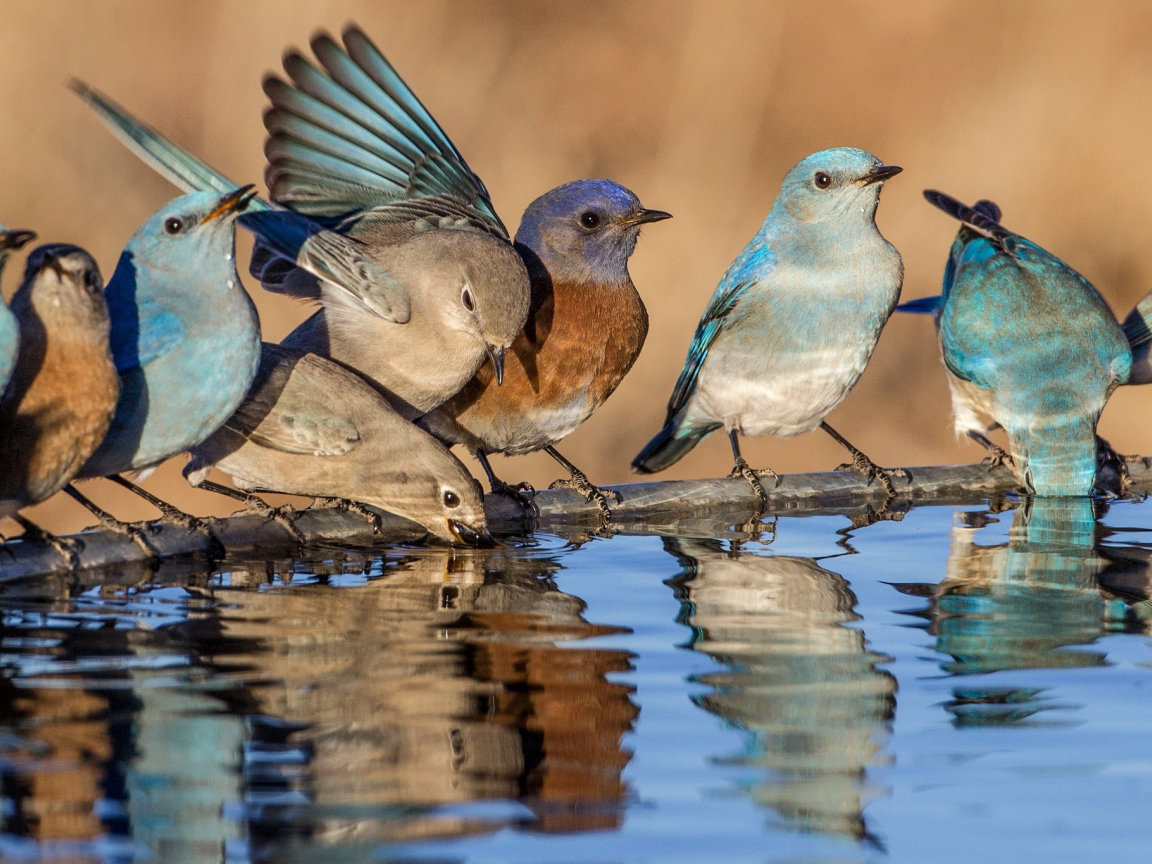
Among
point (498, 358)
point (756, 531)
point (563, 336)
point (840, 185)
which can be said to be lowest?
point (756, 531)

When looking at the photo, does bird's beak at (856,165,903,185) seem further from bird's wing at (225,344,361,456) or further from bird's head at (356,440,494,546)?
bird's wing at (225,344,361,456)

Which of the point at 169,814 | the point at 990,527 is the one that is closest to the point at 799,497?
the point at 990,527

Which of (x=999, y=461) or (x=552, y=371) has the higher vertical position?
(x=552, y=371)

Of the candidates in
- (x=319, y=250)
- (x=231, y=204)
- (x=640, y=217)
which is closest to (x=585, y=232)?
(x=640, y=217)

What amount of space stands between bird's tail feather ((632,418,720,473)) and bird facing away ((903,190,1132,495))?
127cm

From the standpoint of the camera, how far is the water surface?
2.73 metres

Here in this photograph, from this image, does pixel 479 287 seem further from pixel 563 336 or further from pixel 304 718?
pixel 304 718

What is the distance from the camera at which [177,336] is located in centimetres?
510

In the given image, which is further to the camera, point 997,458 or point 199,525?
point 997,458

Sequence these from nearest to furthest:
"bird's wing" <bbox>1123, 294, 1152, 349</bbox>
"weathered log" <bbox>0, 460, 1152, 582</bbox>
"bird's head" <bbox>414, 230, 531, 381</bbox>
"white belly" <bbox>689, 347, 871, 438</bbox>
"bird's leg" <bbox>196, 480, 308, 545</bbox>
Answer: "weathered log" <bbox>0, 460, 1152, 582</bbox>
"bird's leg" <bbox>196, 480, 308, 545</bbox>
"bird's head" <bbox>414, 230, 531, 381</bbox>
"white belly" <bbox>689, 347, 871, 438</bbox>
"bird's wing" <bbox>1123, 294, 1152, 349</bbox>

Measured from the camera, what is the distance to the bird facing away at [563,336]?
6461mm

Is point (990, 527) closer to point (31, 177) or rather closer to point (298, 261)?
point (298, 261)

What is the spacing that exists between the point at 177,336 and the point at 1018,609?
9.05 ft

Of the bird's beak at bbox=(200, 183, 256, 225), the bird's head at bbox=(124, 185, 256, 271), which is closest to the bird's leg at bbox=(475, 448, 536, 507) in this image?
the bird's head at bbox=(124, 185, 256, 271)
